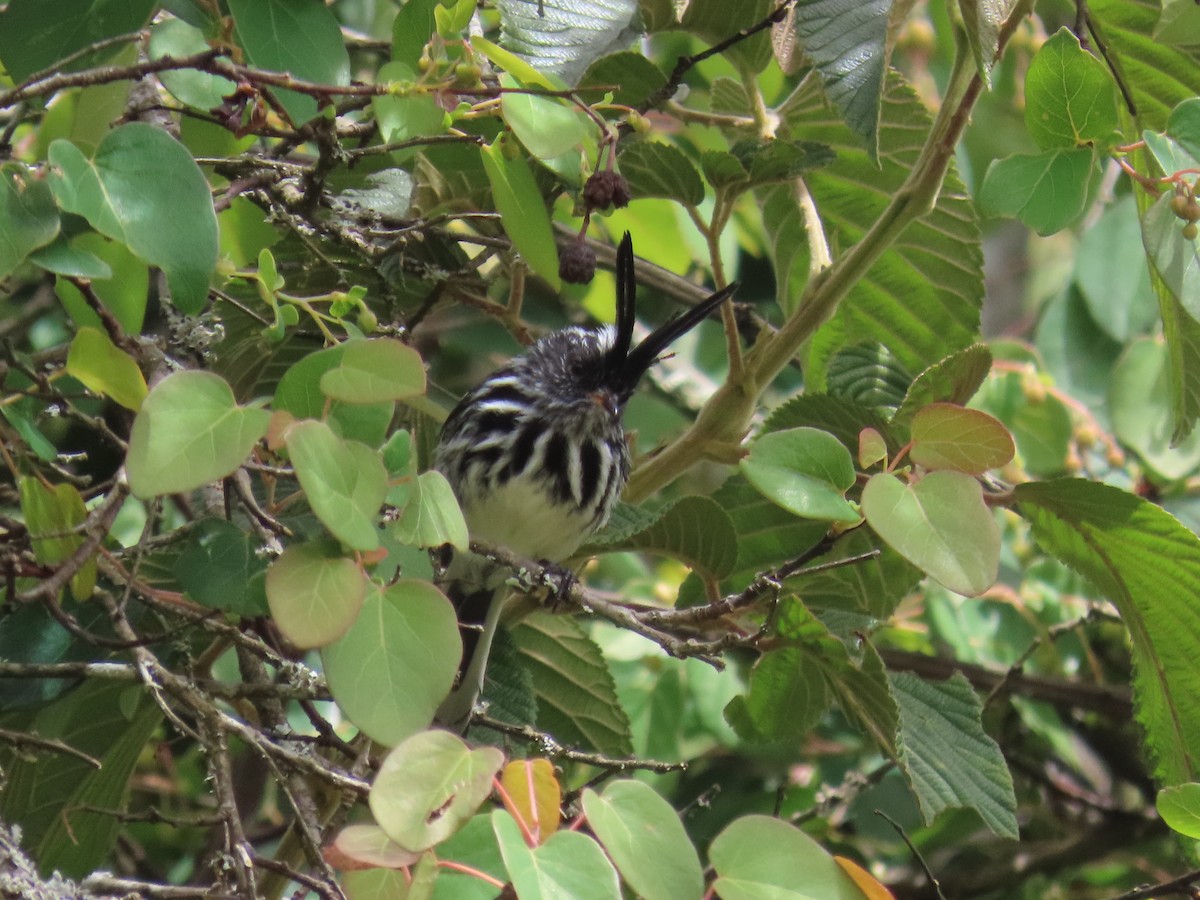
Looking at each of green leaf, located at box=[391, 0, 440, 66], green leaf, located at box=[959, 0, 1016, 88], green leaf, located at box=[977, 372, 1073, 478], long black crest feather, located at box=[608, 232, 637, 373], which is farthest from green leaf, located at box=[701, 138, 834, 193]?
green leaf, located at box=[977, 372, 1073, 478]

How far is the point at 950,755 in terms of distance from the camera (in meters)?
1.76

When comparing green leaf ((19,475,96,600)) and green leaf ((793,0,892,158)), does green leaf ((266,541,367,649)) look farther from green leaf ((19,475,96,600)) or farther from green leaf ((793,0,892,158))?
green leaf ((793,0,892,158))

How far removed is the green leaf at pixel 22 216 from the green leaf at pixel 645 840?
0.69m

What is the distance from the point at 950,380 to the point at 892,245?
0.58 meters

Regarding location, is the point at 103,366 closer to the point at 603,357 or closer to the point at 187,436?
the point at 187,436

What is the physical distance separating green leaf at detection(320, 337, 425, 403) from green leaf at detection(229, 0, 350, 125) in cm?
41

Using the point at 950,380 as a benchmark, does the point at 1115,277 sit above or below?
below

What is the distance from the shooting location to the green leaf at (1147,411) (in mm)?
2791

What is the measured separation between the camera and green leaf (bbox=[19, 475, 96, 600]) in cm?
144

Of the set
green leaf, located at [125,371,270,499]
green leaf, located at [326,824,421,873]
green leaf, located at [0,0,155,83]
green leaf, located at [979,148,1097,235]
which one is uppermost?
green leaf, located at [0,0,155,83]

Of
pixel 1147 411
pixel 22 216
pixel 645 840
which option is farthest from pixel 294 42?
pixel 1147 411

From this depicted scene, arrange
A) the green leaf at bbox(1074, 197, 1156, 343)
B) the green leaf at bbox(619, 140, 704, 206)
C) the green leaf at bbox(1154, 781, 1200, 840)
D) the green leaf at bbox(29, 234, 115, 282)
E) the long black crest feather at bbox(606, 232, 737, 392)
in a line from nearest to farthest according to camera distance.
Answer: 1. the green leaf at bbox(29, 234, 115, 282)
2. the green leaf at bbox(1154, 781, 1200, 840)
3. the green leaf at bbox(619, 140, 704, 206)
4. the long black crest feather at bbox(606, 232, 737, 392)
5. the green leaf at bbox(1074, 197, 1156, 343)

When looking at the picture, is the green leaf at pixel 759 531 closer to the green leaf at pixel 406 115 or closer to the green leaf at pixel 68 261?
the green leaf at pixel 406 115

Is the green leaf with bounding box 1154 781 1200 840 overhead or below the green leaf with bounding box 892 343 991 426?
below
